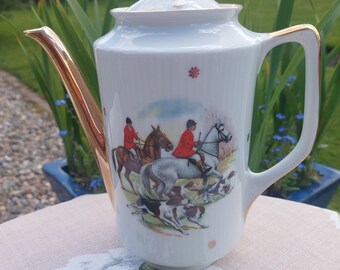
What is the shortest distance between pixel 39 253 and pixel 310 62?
18.2 inches

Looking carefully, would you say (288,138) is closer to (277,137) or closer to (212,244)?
(277,137)

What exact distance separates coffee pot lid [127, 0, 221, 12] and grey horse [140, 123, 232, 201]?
0.46ft

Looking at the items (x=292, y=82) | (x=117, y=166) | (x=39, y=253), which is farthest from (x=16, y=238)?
(x=292, y=82)

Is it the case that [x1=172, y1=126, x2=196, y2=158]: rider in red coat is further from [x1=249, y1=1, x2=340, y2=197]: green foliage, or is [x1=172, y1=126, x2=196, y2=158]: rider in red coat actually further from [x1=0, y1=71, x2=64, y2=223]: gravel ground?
[x1=0, y1=71, x2=64, y2=223]: gravel ground

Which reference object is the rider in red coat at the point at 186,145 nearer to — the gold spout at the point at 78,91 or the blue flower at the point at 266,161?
the gold spout at the point at 78,91

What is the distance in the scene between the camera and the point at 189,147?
53 centimetres

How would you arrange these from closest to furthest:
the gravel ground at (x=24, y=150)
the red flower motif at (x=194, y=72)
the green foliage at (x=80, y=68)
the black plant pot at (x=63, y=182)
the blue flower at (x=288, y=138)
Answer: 1. the red flower motif at (x=194, y=72)
2. the green foliage at (x=80, y=68)
3. the blue flower at (x=288, y=138)
4. the black plant pot at (x=63, y=182)
5. the gravel ground at (x=24, y=150)

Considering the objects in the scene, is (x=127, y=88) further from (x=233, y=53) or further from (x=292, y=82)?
(x=292, y=82)

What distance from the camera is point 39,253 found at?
0.69m

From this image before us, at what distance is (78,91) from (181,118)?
0.58 ft

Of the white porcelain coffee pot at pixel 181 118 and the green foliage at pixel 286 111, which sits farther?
the green foliage at pixel 286 111

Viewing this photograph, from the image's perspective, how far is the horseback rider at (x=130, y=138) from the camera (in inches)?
21.4

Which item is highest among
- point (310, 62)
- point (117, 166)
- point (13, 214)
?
point (310, 62)

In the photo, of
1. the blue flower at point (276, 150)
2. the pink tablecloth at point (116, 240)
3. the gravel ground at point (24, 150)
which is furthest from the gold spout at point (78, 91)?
the gravel ground at point (24, 150)
